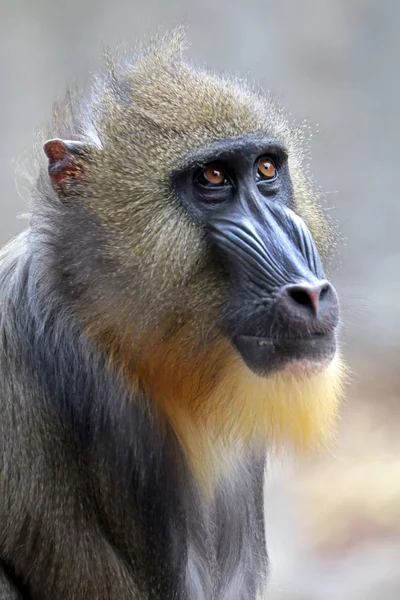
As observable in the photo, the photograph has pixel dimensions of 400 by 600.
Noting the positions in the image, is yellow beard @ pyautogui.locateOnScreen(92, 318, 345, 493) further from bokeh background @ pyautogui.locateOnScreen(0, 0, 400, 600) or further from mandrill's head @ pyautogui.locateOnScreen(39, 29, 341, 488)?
bokeh background @ pyautogui.locateOnScreen(0, 0, 400, 600)

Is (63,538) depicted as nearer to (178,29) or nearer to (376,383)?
(178,29)

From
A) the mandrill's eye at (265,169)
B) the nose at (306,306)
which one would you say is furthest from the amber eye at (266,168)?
the nose at (306,306)

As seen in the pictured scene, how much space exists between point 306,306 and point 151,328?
0.55 m

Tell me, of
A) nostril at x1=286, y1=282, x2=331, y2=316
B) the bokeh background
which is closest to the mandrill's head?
nostril at x1=286, y1=282, x2=331, y2=316

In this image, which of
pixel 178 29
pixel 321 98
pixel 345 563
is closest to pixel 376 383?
pixel 345 563

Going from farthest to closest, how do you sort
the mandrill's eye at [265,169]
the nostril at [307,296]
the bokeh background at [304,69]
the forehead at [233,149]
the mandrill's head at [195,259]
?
the bokeh background at [304,69], the mandrill's eye at [265,169], the forehead at [233,149], the mandrill's head at [195,259], the nostril at [307,296]

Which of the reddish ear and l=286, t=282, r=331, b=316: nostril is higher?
the reddish ear

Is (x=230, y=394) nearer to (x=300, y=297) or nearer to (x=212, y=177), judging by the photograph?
(x=300, y=297)

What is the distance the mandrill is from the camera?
10.7ft

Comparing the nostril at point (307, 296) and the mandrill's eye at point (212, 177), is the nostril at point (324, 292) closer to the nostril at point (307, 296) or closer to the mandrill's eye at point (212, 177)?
the nostril at point (307, 296)

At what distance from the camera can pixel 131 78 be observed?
3672 mm

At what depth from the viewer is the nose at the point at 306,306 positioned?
3.11m

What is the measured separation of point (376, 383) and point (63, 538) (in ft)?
18.9

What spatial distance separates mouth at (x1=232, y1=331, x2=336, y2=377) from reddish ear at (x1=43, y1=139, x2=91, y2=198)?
2.80 ft
